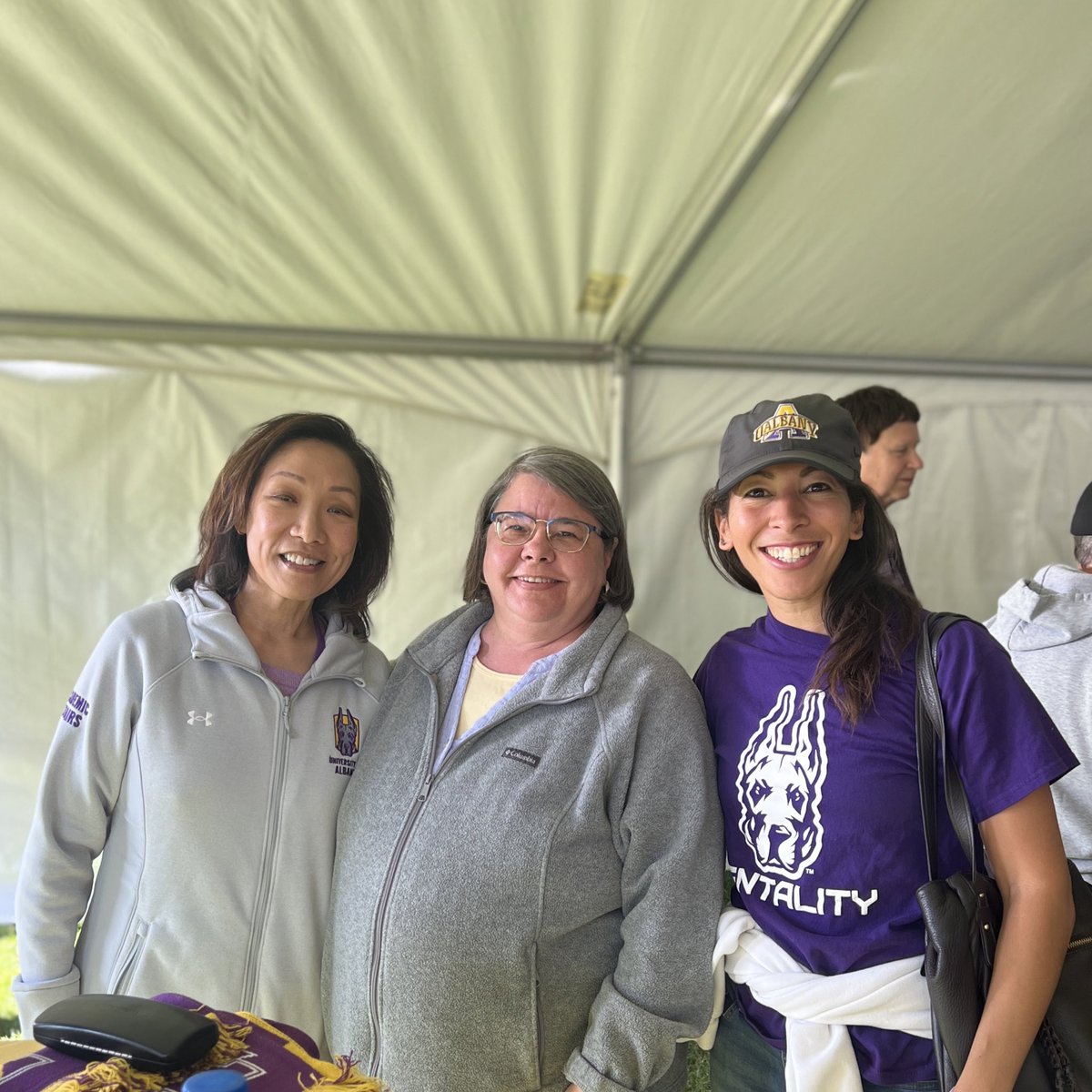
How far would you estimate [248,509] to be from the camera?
1799 millimetres

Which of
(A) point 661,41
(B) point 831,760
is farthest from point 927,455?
(B) point 831,760

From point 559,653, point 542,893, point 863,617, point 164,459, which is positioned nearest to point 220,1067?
point 542,893

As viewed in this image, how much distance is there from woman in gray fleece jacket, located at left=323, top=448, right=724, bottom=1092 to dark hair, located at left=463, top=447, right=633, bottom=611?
8.6 inches

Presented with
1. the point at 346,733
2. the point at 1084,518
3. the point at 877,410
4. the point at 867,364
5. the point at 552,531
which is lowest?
the point at 346,733

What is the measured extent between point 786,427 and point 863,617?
1.07 ft

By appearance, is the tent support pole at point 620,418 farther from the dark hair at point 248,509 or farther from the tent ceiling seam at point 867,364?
the dark hair at point 248,509

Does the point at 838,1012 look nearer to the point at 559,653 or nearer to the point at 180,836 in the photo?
the point at 559,653

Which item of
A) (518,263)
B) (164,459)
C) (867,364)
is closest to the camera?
(518,263)

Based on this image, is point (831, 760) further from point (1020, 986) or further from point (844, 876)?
point (1020, 986)

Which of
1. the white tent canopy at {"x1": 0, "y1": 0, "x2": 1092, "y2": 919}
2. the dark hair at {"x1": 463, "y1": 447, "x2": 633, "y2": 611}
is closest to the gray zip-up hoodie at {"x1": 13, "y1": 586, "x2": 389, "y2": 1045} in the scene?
the dark hair at {"x1": 463, "y1": 447, "x2": 633, "y2": 611}

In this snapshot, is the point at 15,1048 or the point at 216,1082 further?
the point at 15,1048

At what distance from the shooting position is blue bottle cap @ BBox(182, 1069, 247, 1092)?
697mm

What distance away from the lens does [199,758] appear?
160cm

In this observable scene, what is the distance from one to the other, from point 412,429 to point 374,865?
2052 millimetres
